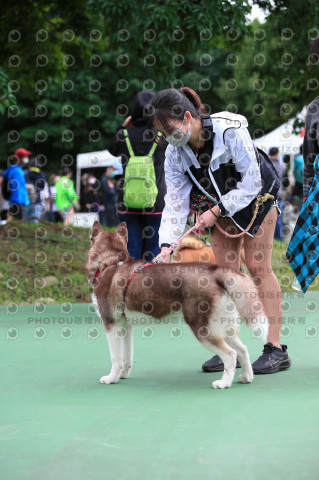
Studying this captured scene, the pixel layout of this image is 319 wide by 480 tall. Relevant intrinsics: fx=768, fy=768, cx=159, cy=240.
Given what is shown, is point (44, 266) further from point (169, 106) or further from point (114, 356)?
point (169, 106)

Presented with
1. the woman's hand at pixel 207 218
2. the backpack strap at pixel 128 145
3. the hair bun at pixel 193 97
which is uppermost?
the hair bun at pixel 193 97

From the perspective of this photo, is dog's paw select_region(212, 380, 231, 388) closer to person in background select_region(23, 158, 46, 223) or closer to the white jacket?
the white jacket

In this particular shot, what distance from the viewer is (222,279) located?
4.81 m

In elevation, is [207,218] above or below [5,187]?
below

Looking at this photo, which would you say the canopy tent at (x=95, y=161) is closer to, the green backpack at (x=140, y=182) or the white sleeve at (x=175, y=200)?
the green backpack at (x=140, y=182)

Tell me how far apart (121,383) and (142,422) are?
1145 mm

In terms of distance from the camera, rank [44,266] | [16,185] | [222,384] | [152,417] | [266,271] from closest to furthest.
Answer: [152,417] → [222,384] → [266,271] → [44,266] → [16,185]

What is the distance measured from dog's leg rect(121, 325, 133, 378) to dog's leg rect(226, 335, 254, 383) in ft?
2.31

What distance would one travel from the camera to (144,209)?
7906 millimetres

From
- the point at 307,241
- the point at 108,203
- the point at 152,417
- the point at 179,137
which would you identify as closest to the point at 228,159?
the point at 179,137

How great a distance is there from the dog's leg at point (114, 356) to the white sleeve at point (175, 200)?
2.35ft

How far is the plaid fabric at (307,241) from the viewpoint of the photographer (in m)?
5.14

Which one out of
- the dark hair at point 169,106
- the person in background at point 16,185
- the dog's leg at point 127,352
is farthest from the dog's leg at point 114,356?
the person in background at point 16,185

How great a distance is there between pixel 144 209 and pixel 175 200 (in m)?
2.51
